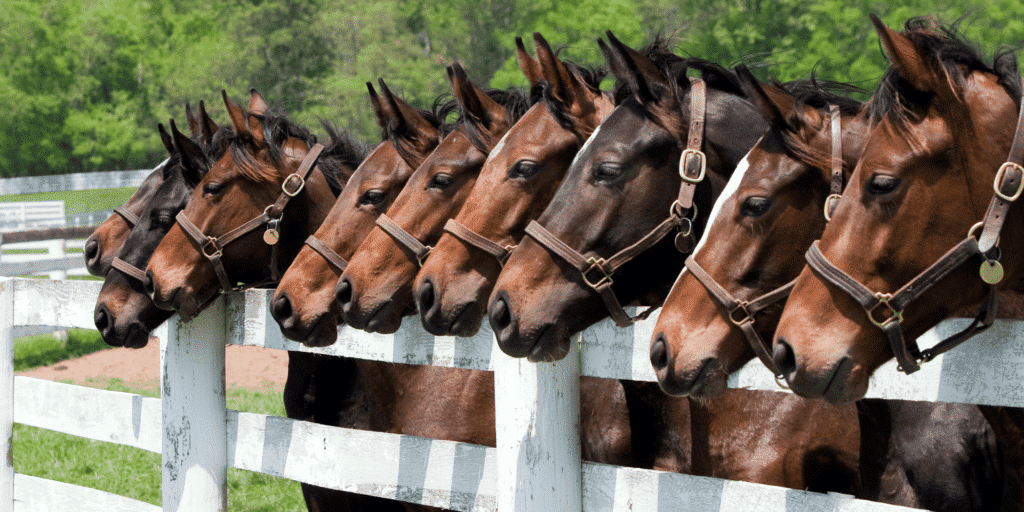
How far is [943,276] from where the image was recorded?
2225 mm

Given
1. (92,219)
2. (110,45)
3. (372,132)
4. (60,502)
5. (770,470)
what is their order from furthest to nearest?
1. (110,45)
2. (372,132)
3. (92,219)
4. (60,502)
5. (770,470)

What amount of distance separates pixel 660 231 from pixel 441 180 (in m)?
1.12

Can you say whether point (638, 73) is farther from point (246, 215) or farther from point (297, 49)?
point (297, 49)

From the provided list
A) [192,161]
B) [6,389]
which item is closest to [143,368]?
[6,389]

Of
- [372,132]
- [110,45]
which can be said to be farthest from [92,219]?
[110,45]

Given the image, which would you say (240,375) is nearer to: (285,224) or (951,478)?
(285,224)

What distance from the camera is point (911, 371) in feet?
7.36

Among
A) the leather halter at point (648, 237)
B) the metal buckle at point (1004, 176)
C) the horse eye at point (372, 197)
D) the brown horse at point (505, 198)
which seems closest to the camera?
the metal buckle at point (1004, 176)

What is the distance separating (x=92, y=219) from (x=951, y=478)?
21.6m

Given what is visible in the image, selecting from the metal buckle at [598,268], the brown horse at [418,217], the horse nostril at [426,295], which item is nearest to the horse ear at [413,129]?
the brown horse at [418,217]

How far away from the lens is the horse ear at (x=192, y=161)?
4910mm

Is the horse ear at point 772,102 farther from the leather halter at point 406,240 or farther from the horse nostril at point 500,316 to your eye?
the leather halter at point 406,240

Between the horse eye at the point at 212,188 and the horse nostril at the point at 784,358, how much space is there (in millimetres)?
3267

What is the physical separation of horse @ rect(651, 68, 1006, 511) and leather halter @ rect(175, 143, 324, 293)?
2.53 metres
